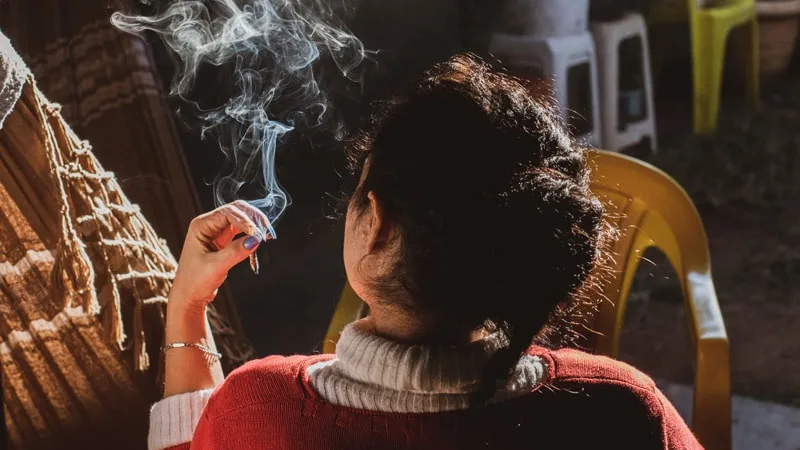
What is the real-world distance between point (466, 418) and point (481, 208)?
0.26 m

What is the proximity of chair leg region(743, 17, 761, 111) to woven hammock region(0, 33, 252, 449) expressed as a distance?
15.5 ft

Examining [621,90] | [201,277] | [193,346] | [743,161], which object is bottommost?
[743,161]

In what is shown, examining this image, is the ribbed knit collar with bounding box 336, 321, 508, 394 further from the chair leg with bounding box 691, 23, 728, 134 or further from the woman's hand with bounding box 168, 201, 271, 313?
the chair leg with bounding box 691, 23, 728, 134

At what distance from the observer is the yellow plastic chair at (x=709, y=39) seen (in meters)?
4.84

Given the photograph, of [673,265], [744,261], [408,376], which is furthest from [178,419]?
[744,261]

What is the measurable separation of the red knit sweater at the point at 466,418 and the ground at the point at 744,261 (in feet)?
3.59

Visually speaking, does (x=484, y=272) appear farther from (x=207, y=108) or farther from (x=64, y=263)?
(x=207, y=108)

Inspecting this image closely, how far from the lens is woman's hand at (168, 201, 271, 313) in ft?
4.36

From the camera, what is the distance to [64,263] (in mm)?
1524

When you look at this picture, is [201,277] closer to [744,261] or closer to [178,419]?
[178,419]

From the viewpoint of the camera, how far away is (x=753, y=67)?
18.2ft

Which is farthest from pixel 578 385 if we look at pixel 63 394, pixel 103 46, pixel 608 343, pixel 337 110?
pixel 337 110

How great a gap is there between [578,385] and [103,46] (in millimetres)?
1206

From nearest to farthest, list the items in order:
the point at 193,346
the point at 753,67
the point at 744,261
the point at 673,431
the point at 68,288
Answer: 1. the point at 673,431
2. the point at 193,346
3. the point at 68,288
4. the point at 744,261
5. the point at 753,67
